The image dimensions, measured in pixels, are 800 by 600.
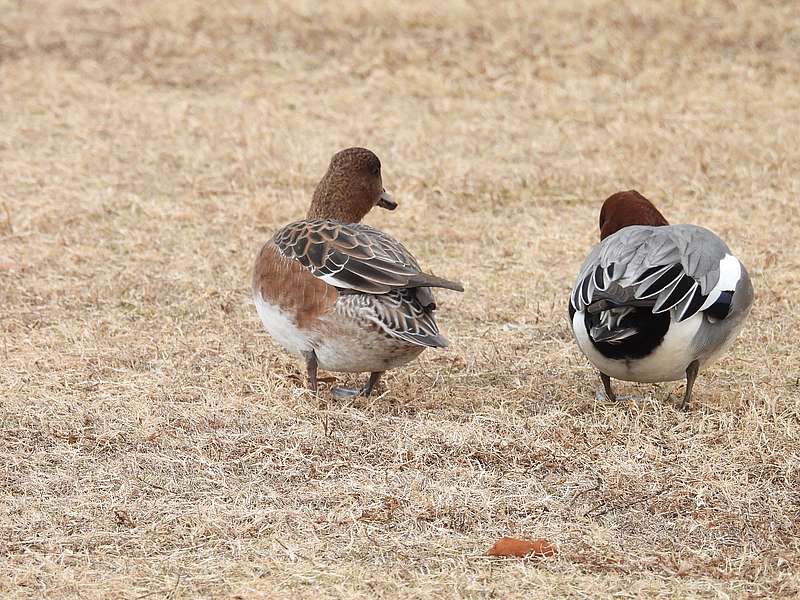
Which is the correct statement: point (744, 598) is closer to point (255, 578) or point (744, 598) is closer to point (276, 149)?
point (255, 578)

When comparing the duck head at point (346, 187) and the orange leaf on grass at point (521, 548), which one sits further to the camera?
the duck head at point (346, 187)

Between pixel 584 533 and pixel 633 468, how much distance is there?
1.77 ft

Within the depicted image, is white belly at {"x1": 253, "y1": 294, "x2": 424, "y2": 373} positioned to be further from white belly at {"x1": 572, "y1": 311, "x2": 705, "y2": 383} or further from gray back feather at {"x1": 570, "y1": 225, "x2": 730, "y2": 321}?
gray back feather at {"x1": 570, "y1": 225, "x2": 730, "y2": 321}

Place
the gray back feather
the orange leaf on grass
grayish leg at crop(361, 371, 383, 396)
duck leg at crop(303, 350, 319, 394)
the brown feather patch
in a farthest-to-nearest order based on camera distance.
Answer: grayish leg at crop(361, 371, 383, 396), duck leg at crop(303, 350, 319, 394), the brown feather patch, the gray back feather, the orange leaf on grass

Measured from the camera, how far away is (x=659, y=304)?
4.25m

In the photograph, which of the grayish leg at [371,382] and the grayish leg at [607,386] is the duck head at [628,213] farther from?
the grayish leg at [371,382]

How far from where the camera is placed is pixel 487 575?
3447mm

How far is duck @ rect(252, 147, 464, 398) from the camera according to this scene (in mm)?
4512

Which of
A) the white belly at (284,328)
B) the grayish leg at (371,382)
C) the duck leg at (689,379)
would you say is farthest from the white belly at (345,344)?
the duck leg at (689,379)

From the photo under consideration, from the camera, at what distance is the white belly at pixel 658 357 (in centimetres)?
437

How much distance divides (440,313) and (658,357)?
1.81 m

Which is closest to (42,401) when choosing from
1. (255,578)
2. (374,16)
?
(255,578)

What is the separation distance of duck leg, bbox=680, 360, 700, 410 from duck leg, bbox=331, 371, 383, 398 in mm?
1222

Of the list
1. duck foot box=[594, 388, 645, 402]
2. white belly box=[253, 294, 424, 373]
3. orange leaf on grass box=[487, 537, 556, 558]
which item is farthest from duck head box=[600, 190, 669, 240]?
orange leaf on grass box=[487, 537, 556, 558]
